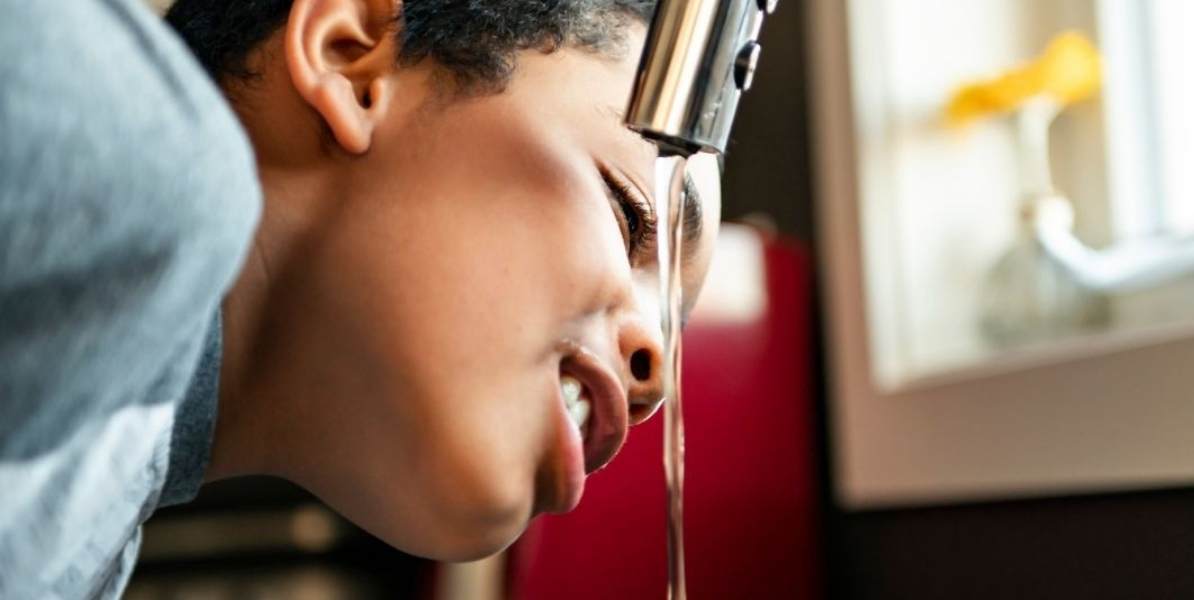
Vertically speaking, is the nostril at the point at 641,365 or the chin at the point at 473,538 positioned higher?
the nostril at the point at 641,365

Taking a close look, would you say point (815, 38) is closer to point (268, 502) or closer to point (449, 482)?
point (268, 502)

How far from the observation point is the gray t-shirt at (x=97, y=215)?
0.35 m

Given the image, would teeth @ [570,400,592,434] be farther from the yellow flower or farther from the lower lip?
the yellow flower

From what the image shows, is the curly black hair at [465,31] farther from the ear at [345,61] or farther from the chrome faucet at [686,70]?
the chrome faucet at [686,70]

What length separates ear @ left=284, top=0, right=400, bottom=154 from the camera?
0.62 m

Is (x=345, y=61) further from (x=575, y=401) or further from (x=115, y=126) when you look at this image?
(x=115, y=126)

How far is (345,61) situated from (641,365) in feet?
0.62

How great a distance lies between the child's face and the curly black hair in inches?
0.7

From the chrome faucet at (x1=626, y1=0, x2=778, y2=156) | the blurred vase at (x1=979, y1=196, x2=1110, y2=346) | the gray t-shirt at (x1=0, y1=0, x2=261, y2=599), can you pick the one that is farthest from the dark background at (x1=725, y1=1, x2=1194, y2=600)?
the gray t-shirt at (x1=0, y1=0, x2=261, y2=599)

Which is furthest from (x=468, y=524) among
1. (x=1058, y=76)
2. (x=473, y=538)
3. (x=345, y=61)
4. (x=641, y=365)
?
(x=1058, y=76)

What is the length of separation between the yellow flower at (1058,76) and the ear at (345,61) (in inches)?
25.6

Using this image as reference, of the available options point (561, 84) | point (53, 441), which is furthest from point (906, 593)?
point (53, 441)

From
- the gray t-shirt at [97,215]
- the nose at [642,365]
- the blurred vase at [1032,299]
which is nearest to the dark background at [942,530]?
the blurred vase at [1032,299]

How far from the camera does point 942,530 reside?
114 cm
